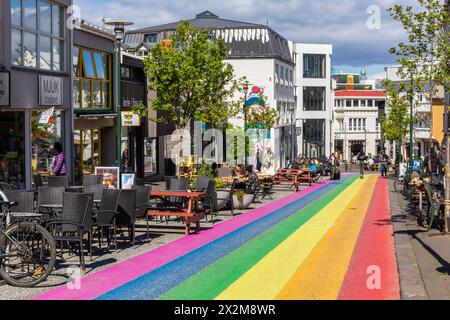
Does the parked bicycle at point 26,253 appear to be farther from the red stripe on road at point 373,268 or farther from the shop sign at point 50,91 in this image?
the shop sign at point 50,91

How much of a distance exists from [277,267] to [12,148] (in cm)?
1216

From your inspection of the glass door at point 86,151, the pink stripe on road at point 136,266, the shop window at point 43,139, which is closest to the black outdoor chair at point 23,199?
the pink stripe on road at point 136,266

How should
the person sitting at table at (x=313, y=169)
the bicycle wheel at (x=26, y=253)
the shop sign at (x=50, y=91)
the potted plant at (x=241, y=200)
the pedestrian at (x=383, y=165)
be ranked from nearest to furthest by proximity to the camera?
the bicycle wheel at (x=26, y=253) < the potted plant at (x=241, y=200) < the shop sign at (x=50, y=91) < the person sitting at table at (x=313, y=169) < the pedestrian at (x=383, y=165)

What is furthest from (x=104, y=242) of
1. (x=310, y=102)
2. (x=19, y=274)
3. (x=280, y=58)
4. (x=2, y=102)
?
(x=310, y=102)

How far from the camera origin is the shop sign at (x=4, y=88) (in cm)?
1959

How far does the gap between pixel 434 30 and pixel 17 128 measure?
11.8 meters

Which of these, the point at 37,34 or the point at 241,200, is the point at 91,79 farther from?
the point at 241,200

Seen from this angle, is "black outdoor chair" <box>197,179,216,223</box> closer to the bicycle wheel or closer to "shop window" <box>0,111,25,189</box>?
"shop window" <box>0,111,25,189</box>

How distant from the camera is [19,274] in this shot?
9797 mm

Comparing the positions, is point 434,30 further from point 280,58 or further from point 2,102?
point 280,58

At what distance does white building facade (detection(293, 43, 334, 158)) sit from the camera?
8738cm

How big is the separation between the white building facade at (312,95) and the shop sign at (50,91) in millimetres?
62659

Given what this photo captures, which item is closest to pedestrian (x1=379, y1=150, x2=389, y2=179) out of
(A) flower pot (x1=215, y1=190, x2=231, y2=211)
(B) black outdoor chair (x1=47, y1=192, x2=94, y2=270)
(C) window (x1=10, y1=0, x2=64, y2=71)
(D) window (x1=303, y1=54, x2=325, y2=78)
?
(C) window (x1=10, y1=0, x2=64, y2=71)

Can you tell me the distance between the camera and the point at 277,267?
11.4 m
